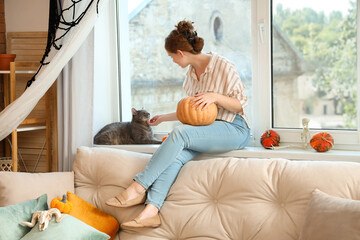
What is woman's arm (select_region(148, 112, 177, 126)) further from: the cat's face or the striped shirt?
the striped shirt

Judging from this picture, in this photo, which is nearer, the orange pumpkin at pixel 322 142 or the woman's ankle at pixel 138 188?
the woman's ankle at pixel 138 188

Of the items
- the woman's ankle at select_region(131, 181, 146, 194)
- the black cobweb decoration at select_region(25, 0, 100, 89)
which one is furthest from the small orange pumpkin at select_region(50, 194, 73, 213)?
the black cobweb decoration at select_region(25, 0, 100, 89)

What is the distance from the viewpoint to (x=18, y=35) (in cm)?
340

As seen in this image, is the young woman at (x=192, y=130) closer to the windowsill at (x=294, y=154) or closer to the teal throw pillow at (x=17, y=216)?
the windowsill at (x=294, y=154)

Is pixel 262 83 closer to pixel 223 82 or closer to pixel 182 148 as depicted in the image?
pixel 223 82

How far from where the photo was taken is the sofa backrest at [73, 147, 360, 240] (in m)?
2.16

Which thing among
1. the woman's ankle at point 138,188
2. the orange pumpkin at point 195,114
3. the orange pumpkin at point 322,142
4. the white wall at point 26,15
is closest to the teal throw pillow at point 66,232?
the woman's ankle at point 138,188

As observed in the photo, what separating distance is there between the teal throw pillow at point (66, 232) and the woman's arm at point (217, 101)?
0.86 m

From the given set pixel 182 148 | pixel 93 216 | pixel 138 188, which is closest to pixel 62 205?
pixel 93 216

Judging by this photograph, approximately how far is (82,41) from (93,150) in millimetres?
679

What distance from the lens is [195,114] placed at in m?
2.63

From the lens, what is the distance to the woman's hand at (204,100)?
8.59ft

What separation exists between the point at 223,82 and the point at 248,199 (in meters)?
0.77

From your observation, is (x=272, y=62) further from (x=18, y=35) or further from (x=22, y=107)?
(x=18, y=35)
